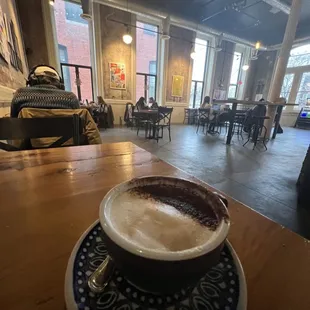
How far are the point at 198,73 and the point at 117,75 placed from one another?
4.16 m

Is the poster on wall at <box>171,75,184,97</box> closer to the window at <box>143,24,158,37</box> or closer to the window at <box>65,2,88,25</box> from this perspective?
the window at <box>143,24,158,37</box>

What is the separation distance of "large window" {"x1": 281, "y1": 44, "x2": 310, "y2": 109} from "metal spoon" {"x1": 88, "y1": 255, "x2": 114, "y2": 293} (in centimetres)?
1128

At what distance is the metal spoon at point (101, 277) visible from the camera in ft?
0.68

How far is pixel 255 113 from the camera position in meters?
4.39

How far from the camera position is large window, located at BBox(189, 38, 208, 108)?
8336 mm

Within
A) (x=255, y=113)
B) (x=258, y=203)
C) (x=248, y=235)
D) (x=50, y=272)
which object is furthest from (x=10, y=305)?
(x=255, y=113)

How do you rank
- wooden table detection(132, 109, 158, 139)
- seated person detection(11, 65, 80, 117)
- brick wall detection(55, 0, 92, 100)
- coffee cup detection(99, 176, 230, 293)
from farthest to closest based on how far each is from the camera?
brick wall detection(55, 0, 92, 100)
wooden table detection(132, 109, 158, 139)
seated person detection(11, 65, 80, 117)
coffee cup detection(99, 176, 230, 293)

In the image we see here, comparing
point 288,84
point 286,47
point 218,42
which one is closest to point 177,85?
point 218,42

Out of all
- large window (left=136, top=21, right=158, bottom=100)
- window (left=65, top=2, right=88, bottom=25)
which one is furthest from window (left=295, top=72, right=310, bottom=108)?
window (left=65, top=2, right=88, bottom=25)

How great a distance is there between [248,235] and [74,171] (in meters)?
0.49

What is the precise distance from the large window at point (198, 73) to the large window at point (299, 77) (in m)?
4.32

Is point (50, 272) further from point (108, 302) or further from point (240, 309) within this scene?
point (240, 309)

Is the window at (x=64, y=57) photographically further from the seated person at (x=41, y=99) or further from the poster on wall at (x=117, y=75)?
the seated person at (x=41, y=99)

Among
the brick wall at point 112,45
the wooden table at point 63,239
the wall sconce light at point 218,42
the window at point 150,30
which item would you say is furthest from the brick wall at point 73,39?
the wooden table at point 63,239
